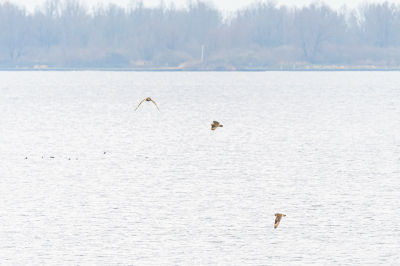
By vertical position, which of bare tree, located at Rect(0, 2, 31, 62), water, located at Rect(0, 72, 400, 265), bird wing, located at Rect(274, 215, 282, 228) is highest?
bare tree, located at Rect(0, 2, 31, 62)

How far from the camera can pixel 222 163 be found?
94.9ft

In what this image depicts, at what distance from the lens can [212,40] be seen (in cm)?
17438

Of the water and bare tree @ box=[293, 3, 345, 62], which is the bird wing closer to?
the water

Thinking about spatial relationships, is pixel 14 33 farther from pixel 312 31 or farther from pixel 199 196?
pixel 199 196

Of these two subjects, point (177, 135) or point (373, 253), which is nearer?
point (373, 253)

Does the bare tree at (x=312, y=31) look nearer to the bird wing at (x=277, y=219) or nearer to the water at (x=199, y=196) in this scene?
the water at (x=199, y=196)

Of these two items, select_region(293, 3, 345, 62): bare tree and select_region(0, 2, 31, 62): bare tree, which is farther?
select_region(0, 2, 31, 62): bare tree

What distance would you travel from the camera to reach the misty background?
569 ft

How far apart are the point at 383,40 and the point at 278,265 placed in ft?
557

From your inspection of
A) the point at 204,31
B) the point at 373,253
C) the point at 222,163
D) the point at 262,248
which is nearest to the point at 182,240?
the point at 262,248

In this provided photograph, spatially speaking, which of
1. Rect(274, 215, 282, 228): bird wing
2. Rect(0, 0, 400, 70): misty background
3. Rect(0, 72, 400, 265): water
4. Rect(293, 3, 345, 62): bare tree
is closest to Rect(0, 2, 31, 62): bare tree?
Rect(0, 0, 400, 70): misty background

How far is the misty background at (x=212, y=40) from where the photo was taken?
17338 centimetres

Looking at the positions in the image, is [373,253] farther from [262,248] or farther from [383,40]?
[383,40]

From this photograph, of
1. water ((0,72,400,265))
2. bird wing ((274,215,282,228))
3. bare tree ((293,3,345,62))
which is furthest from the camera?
bare tree ((293,3,345,62))
